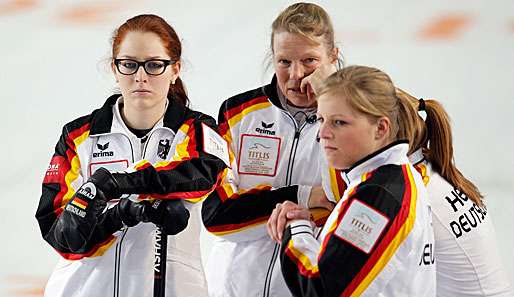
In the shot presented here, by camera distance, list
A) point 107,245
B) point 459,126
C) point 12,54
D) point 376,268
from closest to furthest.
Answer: point 376,268
point 107,245
point 459,126
point 12,54

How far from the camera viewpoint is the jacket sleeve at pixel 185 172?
2098mm

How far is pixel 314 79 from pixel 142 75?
0.40 m

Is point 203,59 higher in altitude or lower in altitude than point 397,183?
higher

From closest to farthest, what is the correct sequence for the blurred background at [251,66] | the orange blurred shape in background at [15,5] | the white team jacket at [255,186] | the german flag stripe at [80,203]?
the german flag stripe at [80,203] < the white team jacket at [255,186] < the blurred background at [251,66] < the orange blurred shape in background at [15,5]

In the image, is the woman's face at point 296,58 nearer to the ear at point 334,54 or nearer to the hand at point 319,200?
the ear at point 334,54

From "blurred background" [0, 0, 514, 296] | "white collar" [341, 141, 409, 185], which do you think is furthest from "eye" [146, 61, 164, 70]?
"blurred background" [0, 0, 514, 296]

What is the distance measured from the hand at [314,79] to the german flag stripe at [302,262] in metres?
0.42

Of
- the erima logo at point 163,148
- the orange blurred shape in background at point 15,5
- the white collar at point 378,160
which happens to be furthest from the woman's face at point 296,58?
the orange blurred shape in background at point 15,5

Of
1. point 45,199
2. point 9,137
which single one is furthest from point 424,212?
point 9,137

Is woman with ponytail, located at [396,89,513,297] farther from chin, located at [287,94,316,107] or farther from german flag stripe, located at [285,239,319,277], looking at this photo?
german flag stripe, located at [285,239,319,277]

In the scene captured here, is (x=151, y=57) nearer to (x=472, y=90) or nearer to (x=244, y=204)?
(x=244, y=204)

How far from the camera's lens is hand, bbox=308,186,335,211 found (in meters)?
2.17

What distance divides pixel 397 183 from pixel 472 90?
2.99 m

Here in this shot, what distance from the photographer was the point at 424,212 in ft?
6.21
